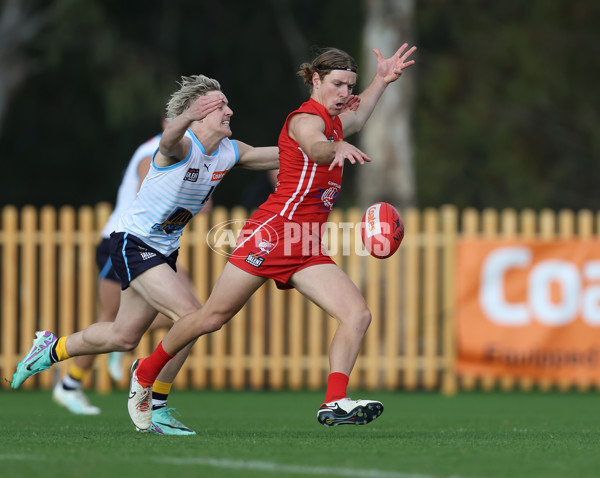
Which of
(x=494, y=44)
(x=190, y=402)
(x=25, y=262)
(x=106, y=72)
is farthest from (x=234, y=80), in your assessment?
(x=190, y=402)

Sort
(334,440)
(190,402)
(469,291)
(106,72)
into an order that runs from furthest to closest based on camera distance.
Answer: (106,72) < (469,291) < (190,402) < (334,440)

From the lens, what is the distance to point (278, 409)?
10.1 metres

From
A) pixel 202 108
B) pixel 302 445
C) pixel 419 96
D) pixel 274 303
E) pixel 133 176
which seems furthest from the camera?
pixel 419 96

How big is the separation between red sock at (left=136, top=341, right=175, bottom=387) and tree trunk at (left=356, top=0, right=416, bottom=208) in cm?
853

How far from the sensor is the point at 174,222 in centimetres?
668

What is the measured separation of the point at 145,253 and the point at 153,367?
658 mm

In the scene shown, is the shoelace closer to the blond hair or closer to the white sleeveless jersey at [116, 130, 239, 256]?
the white sleeveless jersey at [116, 130, 239, 256]

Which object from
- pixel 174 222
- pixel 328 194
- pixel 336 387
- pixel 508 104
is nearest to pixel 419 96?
pixel 508 104

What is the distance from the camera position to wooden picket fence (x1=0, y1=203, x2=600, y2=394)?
12383 mm

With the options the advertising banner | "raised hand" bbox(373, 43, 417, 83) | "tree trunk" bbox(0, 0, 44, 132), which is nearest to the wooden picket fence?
the advertising banner

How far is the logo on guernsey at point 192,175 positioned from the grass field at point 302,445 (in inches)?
57.5

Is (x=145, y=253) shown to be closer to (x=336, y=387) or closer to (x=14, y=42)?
(x=336, y=387)

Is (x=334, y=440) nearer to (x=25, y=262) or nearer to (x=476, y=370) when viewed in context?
(x=476, y=370)

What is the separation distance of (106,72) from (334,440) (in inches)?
558
